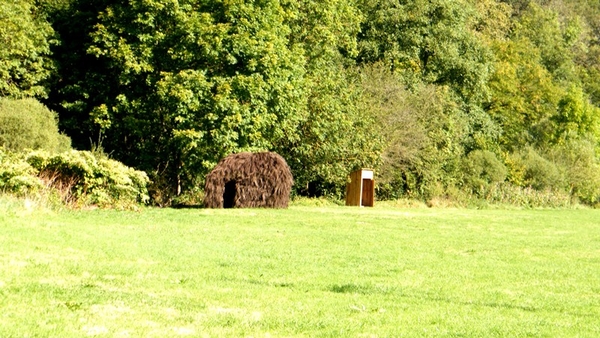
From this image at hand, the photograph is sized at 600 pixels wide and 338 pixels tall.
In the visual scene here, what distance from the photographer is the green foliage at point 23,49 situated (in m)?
30.9

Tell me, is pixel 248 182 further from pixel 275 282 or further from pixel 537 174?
pixel 537 174

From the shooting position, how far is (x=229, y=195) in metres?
30.3

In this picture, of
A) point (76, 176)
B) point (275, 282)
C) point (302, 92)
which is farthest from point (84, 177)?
point (275, 282)

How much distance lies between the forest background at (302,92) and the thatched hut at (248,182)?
2.39 meters

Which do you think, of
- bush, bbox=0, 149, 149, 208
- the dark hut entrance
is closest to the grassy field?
bush, bbox=0, 149, 149, 208

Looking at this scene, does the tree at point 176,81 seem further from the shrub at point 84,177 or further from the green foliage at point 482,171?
the green foliage at point 482,171

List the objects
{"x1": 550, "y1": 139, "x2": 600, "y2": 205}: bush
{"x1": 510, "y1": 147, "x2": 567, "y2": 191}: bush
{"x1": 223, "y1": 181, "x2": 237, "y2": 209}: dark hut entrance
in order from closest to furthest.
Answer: {"x1": 223, "y1": 181, "x2": 237, "y2": 209}: dark hut entrance → {"x1": 510, "y1": 147, "x2": 567, "y2": 191}: bush → {"x1": 550, "y1": 139, "x2": 600, "y2": 205}: bush

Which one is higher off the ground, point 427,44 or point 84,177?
point 427,44

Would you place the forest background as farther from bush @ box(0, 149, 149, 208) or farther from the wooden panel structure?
bush @ box(0, 149, 149, 208)

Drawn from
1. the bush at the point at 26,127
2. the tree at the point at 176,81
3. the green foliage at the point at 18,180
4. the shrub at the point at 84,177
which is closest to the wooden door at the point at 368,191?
the tree at the point at 176,81

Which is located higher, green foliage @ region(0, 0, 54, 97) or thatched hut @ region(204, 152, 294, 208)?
green foliage @ region(0, 0, 54, 97)

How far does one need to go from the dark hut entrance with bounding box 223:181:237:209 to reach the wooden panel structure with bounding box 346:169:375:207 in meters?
9.97

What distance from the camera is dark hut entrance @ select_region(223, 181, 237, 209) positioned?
30.1 m

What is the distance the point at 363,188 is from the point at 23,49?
16.9m
